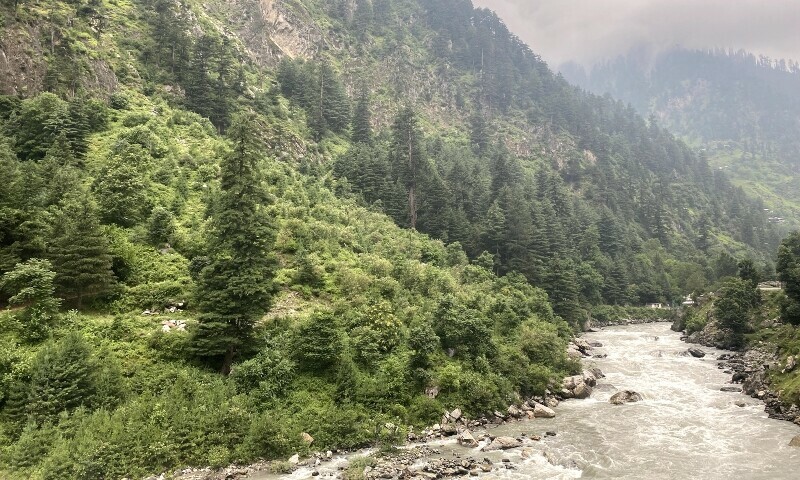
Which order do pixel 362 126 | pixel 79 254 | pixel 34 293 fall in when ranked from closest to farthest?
1. pixel 34 293
2. pixel 79 254
3. pixel 362 126

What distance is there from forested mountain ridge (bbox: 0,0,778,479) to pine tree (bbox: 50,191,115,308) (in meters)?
0.15

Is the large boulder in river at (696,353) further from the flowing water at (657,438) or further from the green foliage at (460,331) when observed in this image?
the green foliage at (460,331)

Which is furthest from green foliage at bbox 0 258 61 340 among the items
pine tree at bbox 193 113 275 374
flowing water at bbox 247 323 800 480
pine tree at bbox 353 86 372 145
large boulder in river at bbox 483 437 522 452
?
pine tree at bbox 353 86 372 145

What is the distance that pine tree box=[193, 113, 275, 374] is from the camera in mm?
31438

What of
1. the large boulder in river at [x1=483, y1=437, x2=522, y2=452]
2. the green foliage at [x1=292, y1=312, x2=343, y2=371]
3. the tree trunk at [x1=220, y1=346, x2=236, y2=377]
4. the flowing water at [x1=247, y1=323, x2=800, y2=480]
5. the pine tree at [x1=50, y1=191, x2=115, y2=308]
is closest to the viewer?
the flowing water at [x1=247, y1=323, x2=800, y2=480]

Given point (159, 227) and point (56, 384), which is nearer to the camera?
point (56, 384)

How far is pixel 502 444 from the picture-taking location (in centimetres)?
3022

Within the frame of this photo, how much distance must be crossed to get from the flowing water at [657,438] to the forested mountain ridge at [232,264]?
4841mm

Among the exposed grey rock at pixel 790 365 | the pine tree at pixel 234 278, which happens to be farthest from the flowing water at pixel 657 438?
the pine tree at pixel 234 278

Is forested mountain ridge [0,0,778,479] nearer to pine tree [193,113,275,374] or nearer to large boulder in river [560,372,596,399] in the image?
pine tree [193,113,275,374]

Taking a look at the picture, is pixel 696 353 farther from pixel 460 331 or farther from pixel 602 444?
pixel 460 331

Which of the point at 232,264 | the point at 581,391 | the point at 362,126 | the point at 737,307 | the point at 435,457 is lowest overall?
the point at 435,457

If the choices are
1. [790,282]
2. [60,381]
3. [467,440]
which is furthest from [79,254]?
[790,282]

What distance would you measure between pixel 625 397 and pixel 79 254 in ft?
155
